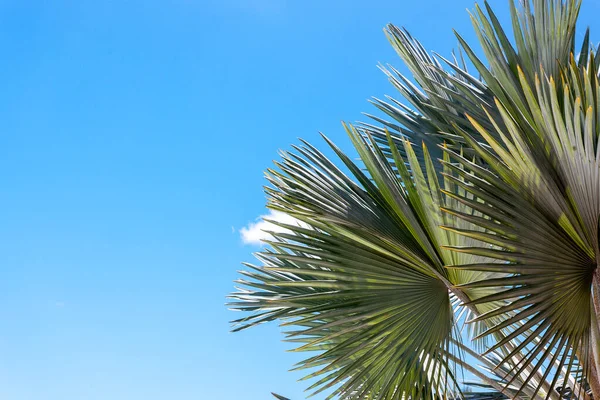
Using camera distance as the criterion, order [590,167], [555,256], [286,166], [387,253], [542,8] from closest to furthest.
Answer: [590,167] < [555,256] < [387,253] < [286,166] < [542,8]

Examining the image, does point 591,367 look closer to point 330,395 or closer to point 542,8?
point 330,395

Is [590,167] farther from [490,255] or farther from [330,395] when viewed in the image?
[330,395]

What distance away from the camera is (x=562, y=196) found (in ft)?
5.52

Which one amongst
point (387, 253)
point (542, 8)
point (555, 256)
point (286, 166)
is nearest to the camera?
point (555, 256)

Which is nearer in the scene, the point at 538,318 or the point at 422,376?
the point at 538,318

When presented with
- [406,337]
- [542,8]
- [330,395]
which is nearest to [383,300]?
[406,337]

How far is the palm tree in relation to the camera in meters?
1.67

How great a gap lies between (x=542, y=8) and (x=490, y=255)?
1.37 meters

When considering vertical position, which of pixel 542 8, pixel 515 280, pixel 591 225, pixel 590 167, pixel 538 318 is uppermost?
pixel 542 8

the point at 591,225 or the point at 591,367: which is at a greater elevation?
the point at 591,225

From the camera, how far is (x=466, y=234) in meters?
1.68

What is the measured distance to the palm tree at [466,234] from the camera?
5.49 feet

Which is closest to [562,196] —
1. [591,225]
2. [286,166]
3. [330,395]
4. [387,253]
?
[591,225]

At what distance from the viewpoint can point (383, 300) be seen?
210cm
